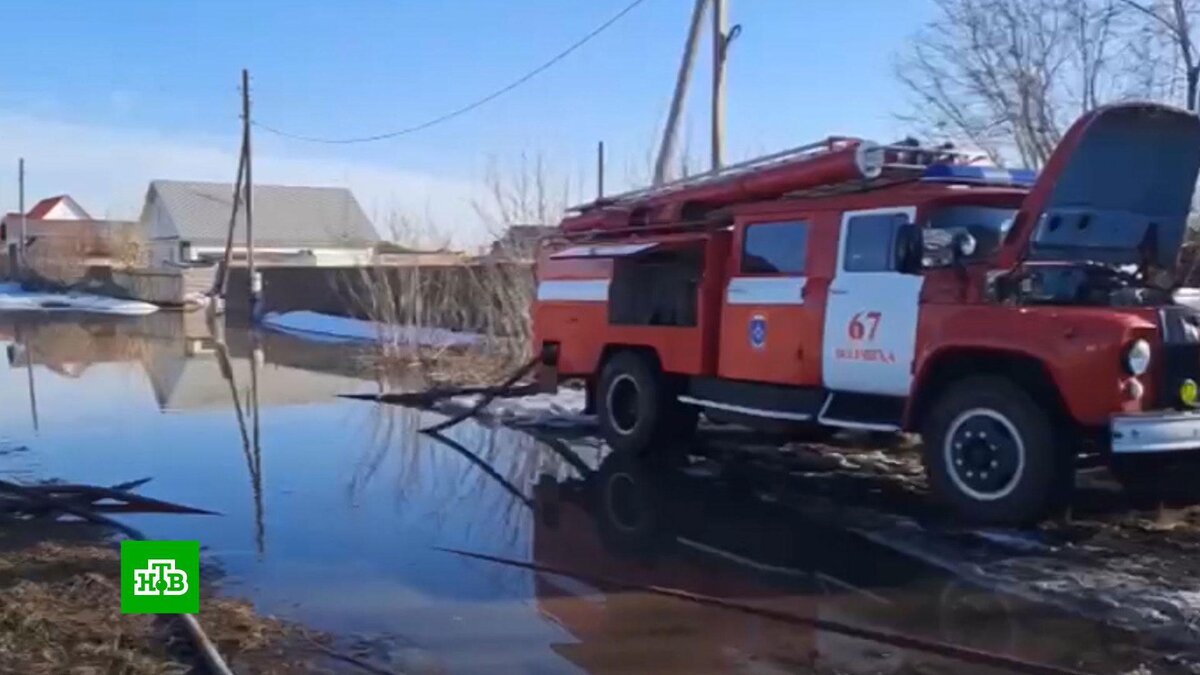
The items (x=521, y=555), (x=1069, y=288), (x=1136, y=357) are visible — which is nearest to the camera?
(x=1136, y=357)

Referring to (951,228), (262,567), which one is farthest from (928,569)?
(262,567)

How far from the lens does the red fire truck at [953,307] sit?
7508 mm

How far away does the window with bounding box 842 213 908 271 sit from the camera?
891cm

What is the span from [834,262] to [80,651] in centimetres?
614

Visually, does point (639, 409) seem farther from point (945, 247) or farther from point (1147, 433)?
point (1147, 433)

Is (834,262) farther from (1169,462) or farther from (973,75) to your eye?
(973,75)

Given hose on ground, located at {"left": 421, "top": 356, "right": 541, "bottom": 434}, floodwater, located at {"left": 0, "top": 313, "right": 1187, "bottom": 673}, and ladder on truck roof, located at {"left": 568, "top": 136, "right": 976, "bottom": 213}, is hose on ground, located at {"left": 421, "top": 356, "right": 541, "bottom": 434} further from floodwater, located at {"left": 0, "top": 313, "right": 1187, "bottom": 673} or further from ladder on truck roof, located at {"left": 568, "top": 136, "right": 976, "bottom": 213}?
ladder on truck roof, located at {"left": 568, "top": 136, "right": 976, "bottom": 213}

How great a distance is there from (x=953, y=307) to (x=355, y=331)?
2446 centimetres

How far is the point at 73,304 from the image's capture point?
1832 inches

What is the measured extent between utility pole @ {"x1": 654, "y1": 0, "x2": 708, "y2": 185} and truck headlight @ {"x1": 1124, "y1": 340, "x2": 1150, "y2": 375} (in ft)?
39.4

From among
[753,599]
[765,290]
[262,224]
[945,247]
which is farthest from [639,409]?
[262,224]

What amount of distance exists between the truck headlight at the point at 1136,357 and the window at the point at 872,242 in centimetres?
191

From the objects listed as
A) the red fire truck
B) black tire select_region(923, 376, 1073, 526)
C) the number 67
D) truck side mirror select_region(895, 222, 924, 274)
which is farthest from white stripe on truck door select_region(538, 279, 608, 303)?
black tire select_region(923, 376, 1073, 526)

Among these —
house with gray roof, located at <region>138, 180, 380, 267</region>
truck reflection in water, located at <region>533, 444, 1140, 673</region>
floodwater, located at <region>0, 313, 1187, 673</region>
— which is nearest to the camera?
truck reflection in water, located at <region>533, 444, 1140, 673</region>
